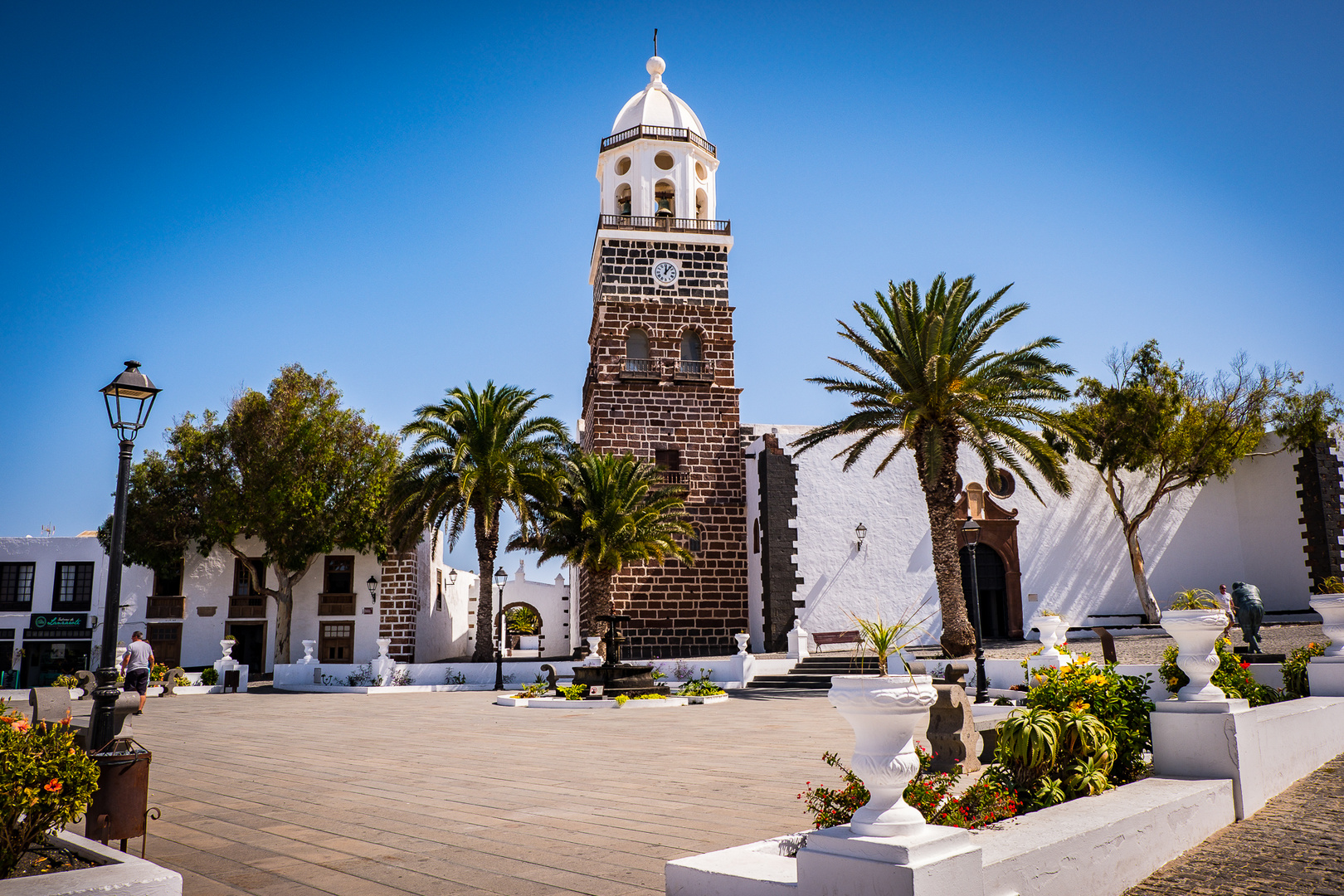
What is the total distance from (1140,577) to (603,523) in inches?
621

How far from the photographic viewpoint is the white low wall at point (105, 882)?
10.4 feet

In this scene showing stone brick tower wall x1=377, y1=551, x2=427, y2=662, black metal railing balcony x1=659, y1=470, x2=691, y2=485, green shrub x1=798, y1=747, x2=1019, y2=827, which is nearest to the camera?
green shrub x1=798, y1=747, x2=1019, y2=827

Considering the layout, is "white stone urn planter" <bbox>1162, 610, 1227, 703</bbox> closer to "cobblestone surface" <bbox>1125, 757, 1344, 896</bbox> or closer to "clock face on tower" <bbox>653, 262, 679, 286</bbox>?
"cobblestone surface" <bbox>1125, 757, 1344, 896</bbox>

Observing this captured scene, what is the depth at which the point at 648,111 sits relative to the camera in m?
28.4

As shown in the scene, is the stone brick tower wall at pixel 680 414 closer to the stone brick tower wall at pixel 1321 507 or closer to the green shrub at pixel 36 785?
the stone brick tower wall at pixel 1321 507

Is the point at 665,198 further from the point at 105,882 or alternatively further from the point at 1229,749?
the point at 105,882

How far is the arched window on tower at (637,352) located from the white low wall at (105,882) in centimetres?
2463

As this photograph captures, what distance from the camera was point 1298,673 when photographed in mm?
9039

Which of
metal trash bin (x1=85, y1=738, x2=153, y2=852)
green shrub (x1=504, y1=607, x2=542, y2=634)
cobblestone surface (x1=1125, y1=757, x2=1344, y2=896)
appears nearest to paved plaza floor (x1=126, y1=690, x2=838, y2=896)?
metal trash bin (x1=85, y1=738, x2=153, y2=852)

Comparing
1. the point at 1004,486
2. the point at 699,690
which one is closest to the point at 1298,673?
the point at 699,690

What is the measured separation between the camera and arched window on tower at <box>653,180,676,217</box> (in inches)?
1130

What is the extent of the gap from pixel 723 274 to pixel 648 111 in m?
5.53

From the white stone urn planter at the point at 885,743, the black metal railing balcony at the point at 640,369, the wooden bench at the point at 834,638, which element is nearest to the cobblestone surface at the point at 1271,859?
the white stone urn planter at the point at 885,743

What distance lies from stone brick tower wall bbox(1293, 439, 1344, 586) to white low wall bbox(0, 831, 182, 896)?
98.7 ft
